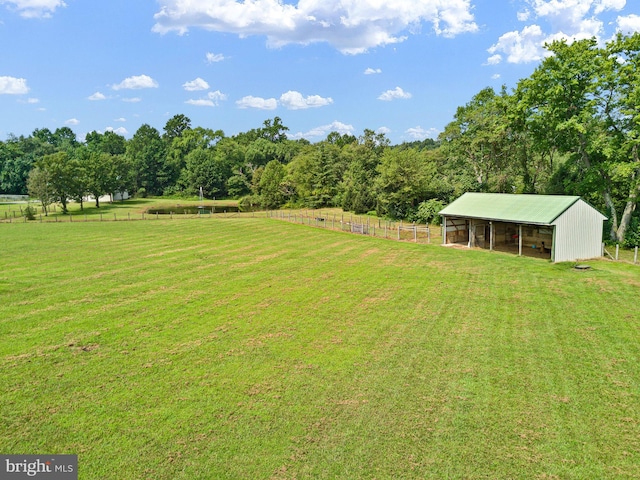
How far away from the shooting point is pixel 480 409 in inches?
306

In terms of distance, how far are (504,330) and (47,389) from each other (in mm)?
11357

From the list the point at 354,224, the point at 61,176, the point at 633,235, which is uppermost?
the point at 61,176

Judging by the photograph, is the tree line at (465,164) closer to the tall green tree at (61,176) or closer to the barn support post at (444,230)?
the tall green tree at (61,176)

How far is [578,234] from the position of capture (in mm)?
21844

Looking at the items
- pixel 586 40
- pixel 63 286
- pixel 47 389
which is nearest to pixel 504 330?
pixel 47 389

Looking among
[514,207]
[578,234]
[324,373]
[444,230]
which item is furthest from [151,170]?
[324,373]

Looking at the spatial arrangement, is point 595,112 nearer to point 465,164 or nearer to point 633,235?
point 633,235

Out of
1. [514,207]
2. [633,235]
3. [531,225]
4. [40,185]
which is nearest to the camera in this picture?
[531,225]

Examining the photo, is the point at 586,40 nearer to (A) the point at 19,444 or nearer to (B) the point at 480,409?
(B) the point at 480,409

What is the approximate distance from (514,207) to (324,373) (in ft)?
63.4

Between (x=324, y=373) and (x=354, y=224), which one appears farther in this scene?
(x=354, y=224)

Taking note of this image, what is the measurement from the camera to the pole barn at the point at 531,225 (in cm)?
2136

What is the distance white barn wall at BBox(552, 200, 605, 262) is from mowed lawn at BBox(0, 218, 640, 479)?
3726mm

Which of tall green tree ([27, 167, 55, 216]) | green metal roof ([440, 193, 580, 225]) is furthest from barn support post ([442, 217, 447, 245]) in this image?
tall green tree ([27, 167, 55, 216])
